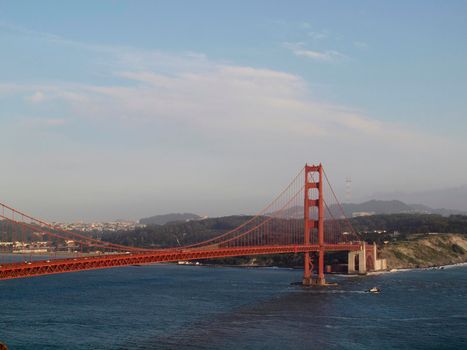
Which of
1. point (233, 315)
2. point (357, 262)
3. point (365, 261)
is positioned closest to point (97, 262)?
point (233, 315)

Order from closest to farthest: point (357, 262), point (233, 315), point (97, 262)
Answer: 1. point (97, 262)
2. point (233, 315)
3. point (357, 262)

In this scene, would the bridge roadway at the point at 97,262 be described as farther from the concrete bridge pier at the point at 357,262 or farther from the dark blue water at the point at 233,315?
the concrete bridge pier at the point at 357,262

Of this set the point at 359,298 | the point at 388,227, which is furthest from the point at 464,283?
the point at 388,227

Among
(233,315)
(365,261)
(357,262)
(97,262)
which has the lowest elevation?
(233,315)

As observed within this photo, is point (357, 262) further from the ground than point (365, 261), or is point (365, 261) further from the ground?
point (365, 261)

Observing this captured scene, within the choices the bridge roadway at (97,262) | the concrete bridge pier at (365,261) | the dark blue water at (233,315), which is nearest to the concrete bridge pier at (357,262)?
the concrete bridge pier at (365,261)

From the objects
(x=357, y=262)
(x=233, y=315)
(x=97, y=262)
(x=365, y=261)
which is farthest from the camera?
(x=357, y=262)

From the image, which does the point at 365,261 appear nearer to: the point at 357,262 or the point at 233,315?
the point at 357,262

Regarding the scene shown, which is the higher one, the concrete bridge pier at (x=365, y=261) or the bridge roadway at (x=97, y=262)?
the bridge roadway at (x=97, y=262)

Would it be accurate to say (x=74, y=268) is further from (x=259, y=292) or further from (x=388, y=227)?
(x=388, y=227)
